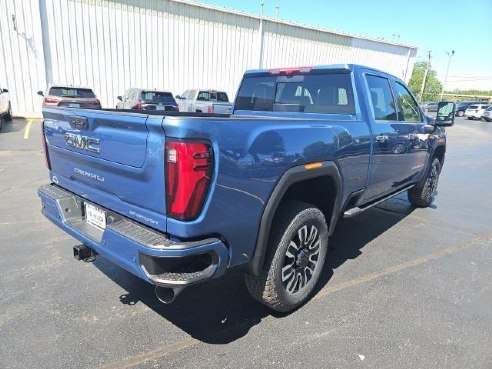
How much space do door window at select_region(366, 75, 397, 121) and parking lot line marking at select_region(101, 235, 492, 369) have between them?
1.60m

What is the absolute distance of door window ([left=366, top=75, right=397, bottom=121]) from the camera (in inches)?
157

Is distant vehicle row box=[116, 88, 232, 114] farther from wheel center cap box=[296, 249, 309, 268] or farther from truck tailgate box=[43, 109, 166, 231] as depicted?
wheel center cap box=[296, 249, 309, 268]

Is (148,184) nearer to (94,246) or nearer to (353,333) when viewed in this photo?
(94,246)

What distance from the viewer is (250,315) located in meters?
3.02

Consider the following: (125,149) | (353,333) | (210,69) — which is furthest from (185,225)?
(210,69)

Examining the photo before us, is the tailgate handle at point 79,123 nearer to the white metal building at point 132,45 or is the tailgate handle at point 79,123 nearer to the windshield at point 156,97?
the windshield at point 156,97

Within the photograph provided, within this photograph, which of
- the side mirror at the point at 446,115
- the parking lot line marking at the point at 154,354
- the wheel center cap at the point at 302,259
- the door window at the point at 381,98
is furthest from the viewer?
the side mirror at the point at 446,115

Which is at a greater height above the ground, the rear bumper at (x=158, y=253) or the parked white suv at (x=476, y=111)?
the rear bumper at (x=158, y=253)

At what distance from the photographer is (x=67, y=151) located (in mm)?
2928

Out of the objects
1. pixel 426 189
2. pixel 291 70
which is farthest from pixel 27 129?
pixel 426 189

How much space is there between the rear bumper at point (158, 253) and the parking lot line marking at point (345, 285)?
0.63 m

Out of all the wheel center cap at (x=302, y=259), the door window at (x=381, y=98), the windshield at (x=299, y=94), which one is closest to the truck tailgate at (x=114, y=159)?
the wheel center cap at (x=302, y=259)

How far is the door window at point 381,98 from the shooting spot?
399cm

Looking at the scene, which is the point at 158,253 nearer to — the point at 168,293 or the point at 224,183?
the point at 168,293
